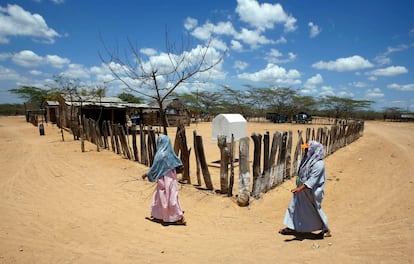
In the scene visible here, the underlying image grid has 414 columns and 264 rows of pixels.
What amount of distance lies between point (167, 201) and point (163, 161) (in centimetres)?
66

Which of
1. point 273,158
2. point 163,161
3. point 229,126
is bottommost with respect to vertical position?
point 273,158

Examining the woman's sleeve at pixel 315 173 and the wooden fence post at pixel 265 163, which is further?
the wooden fence post at pixel 265 163

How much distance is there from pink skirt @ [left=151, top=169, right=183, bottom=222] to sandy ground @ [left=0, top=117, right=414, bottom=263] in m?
0.19

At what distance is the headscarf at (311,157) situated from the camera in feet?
12.0

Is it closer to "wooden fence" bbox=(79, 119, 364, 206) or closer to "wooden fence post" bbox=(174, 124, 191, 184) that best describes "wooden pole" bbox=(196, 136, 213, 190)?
"wooden fence" bbox=(79, 119, 364, 206)

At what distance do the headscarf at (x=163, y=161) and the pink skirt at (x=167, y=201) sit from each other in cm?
9

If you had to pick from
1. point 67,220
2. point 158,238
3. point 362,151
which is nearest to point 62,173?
point 67,220

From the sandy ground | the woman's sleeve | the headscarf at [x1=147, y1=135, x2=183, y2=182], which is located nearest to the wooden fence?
the sandy ground

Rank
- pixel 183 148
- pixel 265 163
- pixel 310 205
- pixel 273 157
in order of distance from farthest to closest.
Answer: pixel 183 148, pixel 273 157, pixel 265 163, pixel 310 205

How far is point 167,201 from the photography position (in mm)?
4359

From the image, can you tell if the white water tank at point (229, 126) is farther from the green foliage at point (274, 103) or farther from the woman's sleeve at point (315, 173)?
the green foliage at point (274, 103)

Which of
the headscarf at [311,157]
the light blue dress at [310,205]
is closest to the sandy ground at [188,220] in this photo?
the light blue dress at [310,205]

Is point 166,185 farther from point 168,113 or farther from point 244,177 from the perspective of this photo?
point 168,113

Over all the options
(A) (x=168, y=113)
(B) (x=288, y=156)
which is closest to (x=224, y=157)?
(B) (x=288, y=156)
